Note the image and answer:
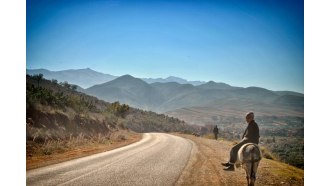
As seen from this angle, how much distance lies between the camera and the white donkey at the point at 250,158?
7570 millimetres

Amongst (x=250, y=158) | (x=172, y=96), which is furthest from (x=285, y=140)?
(x=172, y=96)

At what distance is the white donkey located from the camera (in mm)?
7570

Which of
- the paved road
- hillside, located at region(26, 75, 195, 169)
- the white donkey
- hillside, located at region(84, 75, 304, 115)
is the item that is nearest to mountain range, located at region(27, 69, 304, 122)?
hillside, located at region(84, 75, 304, 115)

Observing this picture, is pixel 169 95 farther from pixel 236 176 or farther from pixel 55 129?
pixel 236 176

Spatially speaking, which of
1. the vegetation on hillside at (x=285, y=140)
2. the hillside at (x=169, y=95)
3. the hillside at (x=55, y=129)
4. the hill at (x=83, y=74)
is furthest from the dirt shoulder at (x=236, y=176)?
the hillside at (x=169, y=95)

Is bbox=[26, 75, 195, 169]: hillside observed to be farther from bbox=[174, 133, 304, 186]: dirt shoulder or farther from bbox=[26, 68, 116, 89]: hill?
bbox=[174, 133, 304, 186]: dirt shoulder

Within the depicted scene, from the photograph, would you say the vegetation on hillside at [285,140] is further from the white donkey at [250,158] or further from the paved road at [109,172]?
the white donkey at [250,158]

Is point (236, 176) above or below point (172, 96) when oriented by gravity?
below

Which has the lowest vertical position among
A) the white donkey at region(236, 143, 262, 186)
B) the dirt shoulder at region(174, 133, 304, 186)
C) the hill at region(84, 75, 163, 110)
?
the dirt shoulder at region(174, 133, 304, 186)

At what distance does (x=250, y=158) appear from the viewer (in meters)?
7.59

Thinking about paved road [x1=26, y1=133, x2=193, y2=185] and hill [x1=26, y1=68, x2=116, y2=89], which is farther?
hill [x1=26, y1=68, x2=116, y2=89]
